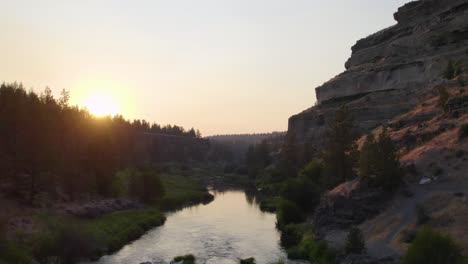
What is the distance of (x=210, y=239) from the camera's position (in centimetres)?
5681

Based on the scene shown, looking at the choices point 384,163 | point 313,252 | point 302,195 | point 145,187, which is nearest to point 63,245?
point 313,252

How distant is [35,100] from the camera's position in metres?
76.4

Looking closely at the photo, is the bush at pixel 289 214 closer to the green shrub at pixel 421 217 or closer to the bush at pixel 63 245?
the green shrub at pixel 421 217

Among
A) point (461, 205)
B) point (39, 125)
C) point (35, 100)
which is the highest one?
point (35, 100)

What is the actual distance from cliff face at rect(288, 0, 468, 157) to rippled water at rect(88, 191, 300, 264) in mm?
43250

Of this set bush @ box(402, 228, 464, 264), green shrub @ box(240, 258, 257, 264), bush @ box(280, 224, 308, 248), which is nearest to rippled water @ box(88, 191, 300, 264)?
green shrub @ box(240, 258, 257, 264)

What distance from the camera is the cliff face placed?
105 m

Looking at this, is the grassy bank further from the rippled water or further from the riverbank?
the riverbank

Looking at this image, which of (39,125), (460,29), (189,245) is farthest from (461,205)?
(460,29)

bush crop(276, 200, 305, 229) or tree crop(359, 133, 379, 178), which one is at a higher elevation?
tree crop(359, 133, 379, 178)

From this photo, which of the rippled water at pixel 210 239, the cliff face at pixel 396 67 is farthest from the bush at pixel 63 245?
the cliff face at pixel 396 67

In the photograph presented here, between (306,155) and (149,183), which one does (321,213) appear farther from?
(306,155)

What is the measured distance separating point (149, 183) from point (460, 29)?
77.4m

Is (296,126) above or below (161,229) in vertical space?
above
